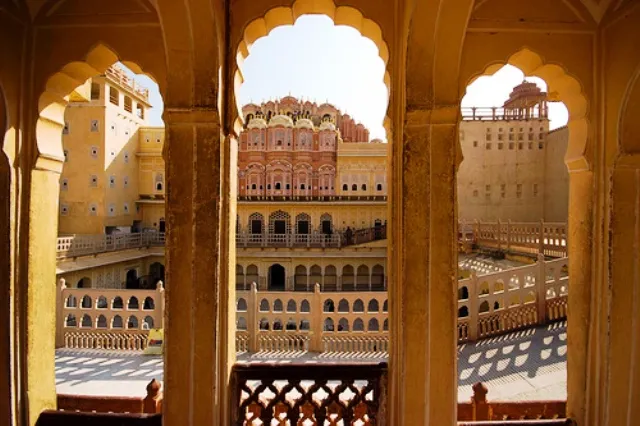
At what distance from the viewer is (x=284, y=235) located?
28.2 m

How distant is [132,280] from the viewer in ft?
82.6

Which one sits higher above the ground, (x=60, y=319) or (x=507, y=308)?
(x=507, y=308)

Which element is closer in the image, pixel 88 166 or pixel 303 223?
pixel 88 166

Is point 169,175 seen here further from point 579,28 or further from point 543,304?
point 543,304

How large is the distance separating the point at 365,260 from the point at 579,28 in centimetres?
2484

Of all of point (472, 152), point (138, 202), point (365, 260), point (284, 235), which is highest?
point (472, 152)

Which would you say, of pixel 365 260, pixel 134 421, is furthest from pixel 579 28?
pixel 365 260

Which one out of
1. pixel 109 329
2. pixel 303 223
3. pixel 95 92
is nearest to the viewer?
pixel 109 329

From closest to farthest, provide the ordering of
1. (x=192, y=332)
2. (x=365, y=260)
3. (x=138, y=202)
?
(x=192, y=332)
(x=365, y=260)
(x=138, y=202)

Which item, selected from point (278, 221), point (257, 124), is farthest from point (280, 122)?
point (278, 221)

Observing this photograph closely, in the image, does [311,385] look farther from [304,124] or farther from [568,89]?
[304,124]

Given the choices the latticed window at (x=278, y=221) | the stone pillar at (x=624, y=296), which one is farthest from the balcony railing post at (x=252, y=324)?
the latticed window at (x=278, y=221)

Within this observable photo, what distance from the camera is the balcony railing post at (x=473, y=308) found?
27.6 ft

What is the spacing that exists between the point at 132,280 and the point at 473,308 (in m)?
23.6
